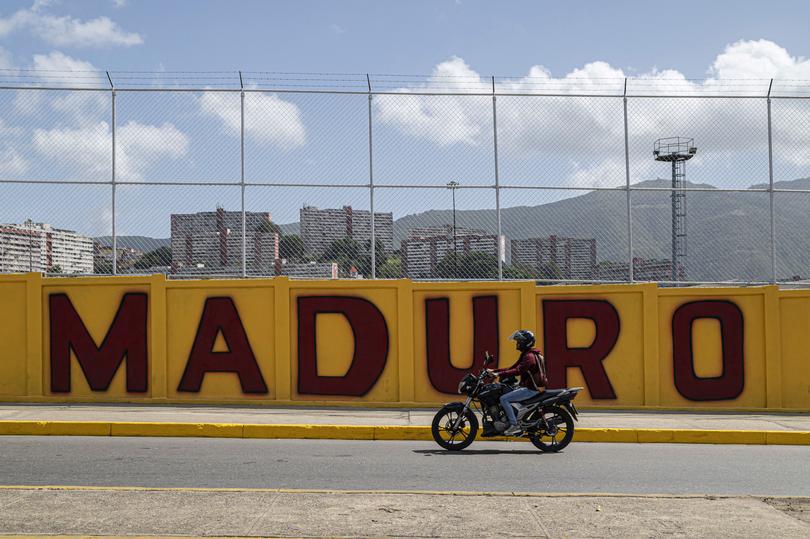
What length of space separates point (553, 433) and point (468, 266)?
492cm

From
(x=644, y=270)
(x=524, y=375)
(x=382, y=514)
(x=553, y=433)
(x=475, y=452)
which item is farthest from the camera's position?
(x=644, y=270)

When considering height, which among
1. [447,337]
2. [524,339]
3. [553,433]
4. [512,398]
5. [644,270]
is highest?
[644,270]

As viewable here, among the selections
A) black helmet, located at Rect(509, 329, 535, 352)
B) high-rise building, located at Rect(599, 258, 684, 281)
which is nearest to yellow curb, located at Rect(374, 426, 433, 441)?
black helmet, located at Rect(509, 329, 535, 352)

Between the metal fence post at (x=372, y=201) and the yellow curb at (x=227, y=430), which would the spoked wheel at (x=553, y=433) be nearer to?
the yellow curb at (x=227, y=430)

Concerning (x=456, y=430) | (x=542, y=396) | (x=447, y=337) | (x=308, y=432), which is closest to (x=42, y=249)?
(x=308, y=432)

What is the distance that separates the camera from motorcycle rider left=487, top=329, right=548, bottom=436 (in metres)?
11.0

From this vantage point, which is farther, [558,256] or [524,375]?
[558,256]

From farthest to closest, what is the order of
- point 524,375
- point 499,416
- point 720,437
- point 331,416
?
point 331,416 → point 720,437 → point 524,375 → point 499,416

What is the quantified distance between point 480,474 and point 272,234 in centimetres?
709

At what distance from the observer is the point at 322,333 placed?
1529cm

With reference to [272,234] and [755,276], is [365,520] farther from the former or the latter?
[755,276]

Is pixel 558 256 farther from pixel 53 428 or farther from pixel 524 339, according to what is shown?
pixel 53 428

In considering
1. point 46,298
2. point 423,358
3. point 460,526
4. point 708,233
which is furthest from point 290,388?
point 460,526

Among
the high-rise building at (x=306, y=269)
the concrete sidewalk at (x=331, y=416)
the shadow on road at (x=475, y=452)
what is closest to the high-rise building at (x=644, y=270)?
the concrete sidewalk at (x=331, y=416)
